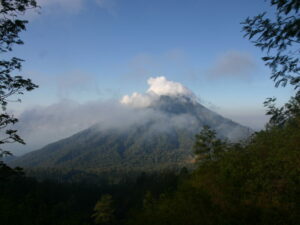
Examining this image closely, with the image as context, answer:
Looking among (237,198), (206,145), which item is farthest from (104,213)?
(237,198)

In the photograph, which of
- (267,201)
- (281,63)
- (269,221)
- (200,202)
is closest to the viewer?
(281,63)

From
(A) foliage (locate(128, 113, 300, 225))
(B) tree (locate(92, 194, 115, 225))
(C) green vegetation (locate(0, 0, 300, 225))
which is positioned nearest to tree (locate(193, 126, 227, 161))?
(C) green vegetation (locate(0, 0, 300, 225))

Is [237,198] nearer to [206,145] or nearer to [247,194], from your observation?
[247,194]

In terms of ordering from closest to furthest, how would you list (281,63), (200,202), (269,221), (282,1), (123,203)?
(282,1) < (281,63) < (269,221) < (200,202) < (123,203)

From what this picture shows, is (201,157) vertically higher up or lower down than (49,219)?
higher up

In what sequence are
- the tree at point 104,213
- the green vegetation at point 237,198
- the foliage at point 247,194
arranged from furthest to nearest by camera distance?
1. the tree at point 104,213
2. the foliage at point 247,194
3. the green vegetation at point 237,198

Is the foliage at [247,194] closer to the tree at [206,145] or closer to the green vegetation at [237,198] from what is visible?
the green vegetation at [237,198]

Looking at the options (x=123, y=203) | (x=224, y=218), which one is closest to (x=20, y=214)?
(x=224, y=218)

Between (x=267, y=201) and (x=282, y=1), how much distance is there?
7.64 meters

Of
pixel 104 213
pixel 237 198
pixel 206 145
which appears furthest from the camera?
pixel 104 213

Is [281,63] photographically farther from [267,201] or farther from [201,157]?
[201,157]

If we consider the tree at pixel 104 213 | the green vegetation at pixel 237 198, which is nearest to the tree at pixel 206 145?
the green vegetation at pixel 237 198

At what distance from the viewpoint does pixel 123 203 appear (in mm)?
78375

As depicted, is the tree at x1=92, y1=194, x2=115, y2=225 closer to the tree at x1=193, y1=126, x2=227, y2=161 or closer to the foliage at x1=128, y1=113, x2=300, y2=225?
the tree at x1=193, y1=126, x2=227, y2=161
